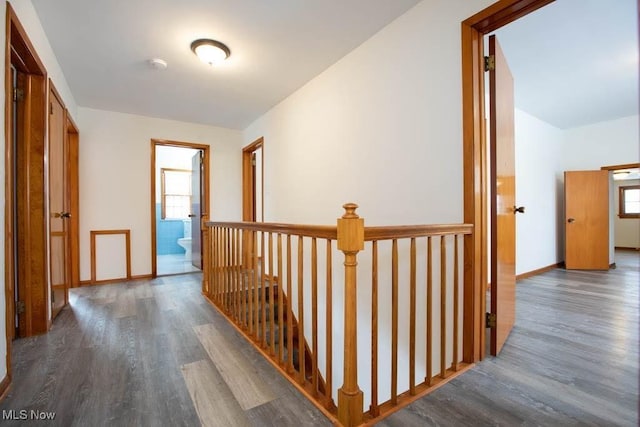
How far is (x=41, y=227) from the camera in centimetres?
209

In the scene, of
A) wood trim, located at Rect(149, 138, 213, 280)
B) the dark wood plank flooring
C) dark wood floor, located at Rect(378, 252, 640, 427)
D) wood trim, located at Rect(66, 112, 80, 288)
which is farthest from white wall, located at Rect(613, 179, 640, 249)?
wood trim, located at Rect(66, 112, 80, 288)

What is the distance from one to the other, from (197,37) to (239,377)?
241 centimetres

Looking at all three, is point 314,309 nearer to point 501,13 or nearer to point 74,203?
point 501,13

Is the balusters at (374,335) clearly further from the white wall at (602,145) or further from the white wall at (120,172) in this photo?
the white wall at (602,145)

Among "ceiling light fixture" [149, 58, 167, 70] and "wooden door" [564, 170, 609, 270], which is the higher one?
"ceiling light fixture" [149, 58, 167, 70]

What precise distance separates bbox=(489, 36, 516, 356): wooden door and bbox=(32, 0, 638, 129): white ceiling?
0.76m

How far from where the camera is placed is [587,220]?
180 inches

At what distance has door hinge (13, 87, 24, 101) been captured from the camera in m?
1.97

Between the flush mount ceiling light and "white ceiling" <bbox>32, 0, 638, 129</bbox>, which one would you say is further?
the flush mount ceiling light

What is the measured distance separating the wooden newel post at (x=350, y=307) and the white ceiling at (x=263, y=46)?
1.63 metres

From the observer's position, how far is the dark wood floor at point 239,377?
122 centimetres

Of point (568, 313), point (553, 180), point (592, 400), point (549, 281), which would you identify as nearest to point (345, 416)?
point (592, 400)

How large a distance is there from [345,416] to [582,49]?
11.2ft

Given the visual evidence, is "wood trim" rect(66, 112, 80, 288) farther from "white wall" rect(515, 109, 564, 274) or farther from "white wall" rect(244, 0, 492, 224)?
"white wall" rect(515, 109, 564, 274)
